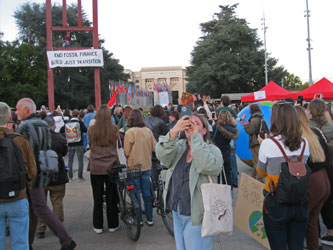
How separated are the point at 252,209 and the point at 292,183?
144 centimetres

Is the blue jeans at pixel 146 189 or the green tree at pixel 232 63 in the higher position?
the green tree at pixel 232 63

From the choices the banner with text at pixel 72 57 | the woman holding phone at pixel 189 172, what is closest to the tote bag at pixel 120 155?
the woman holding phone at pixel 189 172

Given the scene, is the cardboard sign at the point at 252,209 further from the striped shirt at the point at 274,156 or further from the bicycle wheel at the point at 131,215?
the bicycle wheel at the point at 131,215

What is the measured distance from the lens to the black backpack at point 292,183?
262 cm

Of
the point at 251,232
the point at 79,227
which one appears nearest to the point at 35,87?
the point at 79,227

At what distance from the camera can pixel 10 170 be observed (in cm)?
295

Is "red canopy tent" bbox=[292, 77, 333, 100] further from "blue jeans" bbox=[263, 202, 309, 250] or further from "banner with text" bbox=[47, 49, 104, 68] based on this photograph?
"blue jeans" bbox=[263, 202, 309, 250]

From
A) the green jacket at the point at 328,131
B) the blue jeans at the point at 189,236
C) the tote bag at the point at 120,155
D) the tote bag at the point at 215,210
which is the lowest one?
the blue jeans at the point at 189,236

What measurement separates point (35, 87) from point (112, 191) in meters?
30.5

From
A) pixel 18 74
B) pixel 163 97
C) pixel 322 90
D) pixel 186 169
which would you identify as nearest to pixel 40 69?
pixel 18 74

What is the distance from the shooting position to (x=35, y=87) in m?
32.3

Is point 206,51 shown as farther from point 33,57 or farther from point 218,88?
point 33,57

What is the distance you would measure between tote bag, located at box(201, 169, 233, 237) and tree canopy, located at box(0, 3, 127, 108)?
105 ft

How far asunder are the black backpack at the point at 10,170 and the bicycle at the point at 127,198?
5.52 feet
